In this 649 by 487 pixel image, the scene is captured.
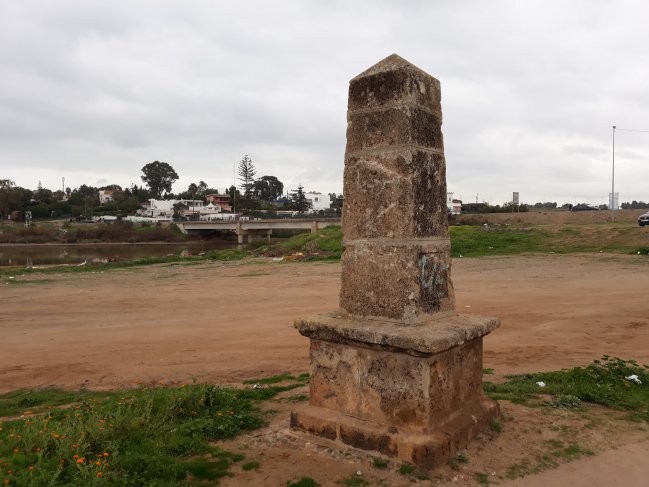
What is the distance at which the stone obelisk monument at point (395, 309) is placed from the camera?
375 cm

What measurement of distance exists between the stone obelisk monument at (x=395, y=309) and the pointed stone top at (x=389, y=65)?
1 centimetres

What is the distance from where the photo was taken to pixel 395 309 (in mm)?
4047

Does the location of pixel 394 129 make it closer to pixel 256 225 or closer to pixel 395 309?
pixel 395 309

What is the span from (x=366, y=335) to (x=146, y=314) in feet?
33.8

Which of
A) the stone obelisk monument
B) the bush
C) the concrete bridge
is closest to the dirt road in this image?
the stone obelisk monument

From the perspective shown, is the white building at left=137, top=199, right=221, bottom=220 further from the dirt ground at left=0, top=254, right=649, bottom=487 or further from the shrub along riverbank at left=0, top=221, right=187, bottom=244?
the dirt ground at left=0, top=254, right=649, bottom=487

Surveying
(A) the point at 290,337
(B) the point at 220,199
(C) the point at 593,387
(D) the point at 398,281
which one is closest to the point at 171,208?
(B) the point at 220,199

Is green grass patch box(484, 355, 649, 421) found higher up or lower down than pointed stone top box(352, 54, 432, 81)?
lower down

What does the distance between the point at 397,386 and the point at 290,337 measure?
589 centimetres

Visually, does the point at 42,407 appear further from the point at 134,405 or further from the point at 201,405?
the point at 201,405

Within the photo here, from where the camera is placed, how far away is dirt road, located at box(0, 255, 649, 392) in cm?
759

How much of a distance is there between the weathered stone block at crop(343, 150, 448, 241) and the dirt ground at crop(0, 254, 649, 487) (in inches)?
72.8

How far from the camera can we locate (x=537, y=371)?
265 inches

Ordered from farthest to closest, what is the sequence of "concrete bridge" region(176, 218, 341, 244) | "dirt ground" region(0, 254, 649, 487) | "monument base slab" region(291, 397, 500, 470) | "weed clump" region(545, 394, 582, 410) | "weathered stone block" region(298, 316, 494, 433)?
"concrete bridge" region(176, 218, 341, 244)
"weed clump" region(545, 394, 582, 410)
"dirt ground" region(0, 254, 649, 487)
"weathered stone block" region(298, 316, 494, 433)
"monument base slab" region(291, 397, 500, 470)
